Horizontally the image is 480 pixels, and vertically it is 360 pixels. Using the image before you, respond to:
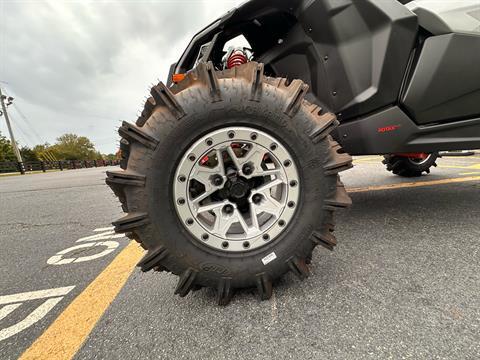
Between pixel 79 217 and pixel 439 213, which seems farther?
pixel 79 217

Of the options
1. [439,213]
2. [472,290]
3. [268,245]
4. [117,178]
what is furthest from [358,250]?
[117,178]

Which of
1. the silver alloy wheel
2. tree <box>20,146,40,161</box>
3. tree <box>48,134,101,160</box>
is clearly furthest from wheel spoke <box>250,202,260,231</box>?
tree <box>48,134,101,160</box>

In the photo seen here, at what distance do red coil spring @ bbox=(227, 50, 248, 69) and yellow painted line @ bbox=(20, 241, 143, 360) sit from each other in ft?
5.18

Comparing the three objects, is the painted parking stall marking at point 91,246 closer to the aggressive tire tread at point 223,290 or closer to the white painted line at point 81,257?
the white painted line at point 81,257

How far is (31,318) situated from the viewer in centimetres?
121

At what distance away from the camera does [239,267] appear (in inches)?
46.8

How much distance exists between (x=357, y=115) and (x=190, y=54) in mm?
1308

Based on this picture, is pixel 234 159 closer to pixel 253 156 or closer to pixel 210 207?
pixel 253 156

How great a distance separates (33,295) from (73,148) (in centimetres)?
9580

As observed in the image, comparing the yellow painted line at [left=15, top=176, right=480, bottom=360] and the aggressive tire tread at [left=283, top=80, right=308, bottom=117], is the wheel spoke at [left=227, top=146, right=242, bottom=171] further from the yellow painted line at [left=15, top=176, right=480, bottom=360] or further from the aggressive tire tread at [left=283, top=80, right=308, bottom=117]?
the yellow painted line at [left=15, top=176, right=480, bottom=360]

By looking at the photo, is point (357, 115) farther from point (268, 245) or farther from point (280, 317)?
point (280, 317)

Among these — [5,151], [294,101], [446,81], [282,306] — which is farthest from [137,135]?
[5,151]

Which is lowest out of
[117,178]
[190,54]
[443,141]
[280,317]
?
[280,317]

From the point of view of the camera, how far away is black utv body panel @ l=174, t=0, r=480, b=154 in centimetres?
156
